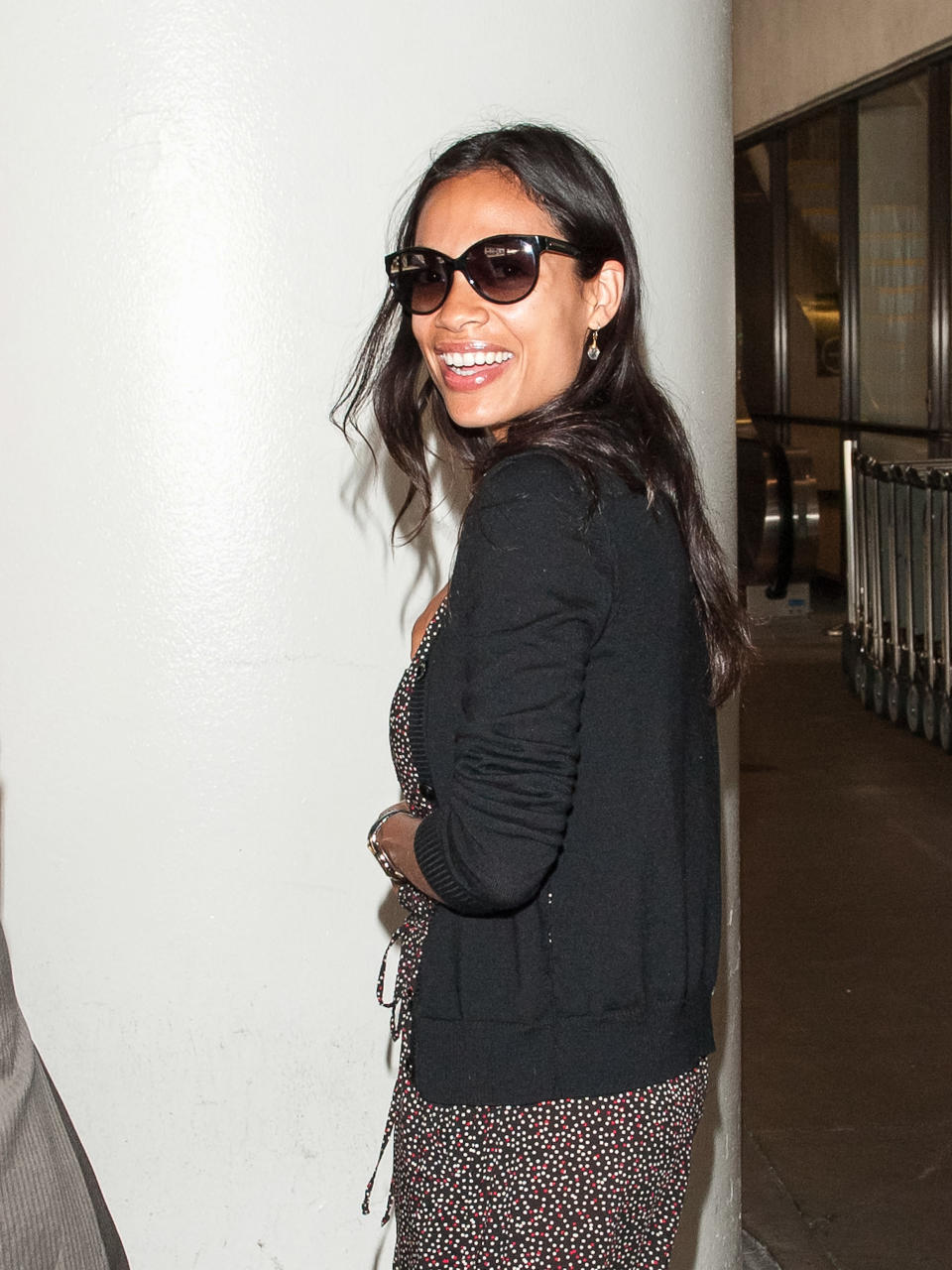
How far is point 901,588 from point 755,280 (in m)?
6.55

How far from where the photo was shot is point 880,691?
8.66m

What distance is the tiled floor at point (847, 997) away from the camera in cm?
364

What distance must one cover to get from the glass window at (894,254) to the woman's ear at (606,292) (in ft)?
31.7

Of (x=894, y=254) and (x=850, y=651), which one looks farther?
(x=894, y=254)

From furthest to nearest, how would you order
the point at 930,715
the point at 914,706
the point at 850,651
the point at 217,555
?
the point at 850,651, the point at 914,706, the point at 930,715, the point at 217,555

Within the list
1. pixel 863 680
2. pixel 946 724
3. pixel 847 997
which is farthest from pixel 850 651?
pixel 847 997

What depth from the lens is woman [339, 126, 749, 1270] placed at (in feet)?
4.94

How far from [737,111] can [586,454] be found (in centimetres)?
1367

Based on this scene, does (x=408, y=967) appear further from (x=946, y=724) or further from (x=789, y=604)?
(x=789, y=604)

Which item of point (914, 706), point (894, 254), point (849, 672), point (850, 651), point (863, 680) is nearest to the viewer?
point (914, 706)

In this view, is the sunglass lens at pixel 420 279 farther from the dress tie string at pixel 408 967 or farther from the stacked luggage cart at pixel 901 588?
the stacked luggage cart at pixel 901 588

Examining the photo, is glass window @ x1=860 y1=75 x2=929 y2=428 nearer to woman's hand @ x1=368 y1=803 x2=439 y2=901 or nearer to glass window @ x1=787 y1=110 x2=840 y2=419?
glass window @ x1=787 y1=110 x2=840 y2=419

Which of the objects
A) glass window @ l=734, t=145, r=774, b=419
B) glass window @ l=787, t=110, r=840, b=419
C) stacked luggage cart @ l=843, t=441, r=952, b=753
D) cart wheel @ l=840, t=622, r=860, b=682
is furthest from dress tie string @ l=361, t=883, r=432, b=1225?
glass window @ l=734, t=145, r=774, b=419

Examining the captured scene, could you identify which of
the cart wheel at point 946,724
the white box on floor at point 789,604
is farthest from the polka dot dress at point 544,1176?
the white box on floor at point 789,604
